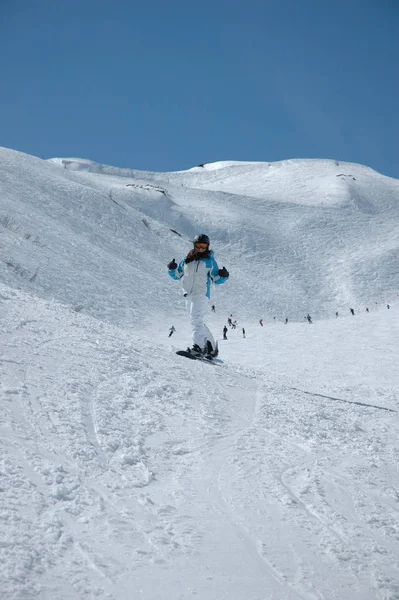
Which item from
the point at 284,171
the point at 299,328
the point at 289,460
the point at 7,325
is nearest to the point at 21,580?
the point at 289,460

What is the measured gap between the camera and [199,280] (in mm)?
11492

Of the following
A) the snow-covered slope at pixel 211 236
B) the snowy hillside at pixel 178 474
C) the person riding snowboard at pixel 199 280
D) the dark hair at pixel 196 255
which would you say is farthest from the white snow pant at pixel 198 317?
the snow-covered slope at pixel 211 236

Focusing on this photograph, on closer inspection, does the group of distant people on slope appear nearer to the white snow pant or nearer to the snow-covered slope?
the white snow pant

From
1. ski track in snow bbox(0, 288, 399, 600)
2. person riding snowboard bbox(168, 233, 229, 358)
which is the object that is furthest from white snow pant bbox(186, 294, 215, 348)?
ski track in snow bbox(0, 288, 399, 600)

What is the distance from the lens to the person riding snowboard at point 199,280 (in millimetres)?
11414

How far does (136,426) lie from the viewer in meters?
5.80

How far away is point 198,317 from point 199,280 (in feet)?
2.90

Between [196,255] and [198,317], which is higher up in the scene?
[196,255]

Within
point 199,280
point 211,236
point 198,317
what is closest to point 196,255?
point 199,280

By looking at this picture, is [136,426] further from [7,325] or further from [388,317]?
[388,317]

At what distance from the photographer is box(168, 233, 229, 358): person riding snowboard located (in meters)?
11.4

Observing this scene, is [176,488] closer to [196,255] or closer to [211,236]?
[196,255]

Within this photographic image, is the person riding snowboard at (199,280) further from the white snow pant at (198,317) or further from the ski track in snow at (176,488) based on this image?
the ski track in snow at (176,488)

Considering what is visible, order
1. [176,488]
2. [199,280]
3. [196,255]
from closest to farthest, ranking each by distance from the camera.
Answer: [176,488] < [196,255] < [199,280]
